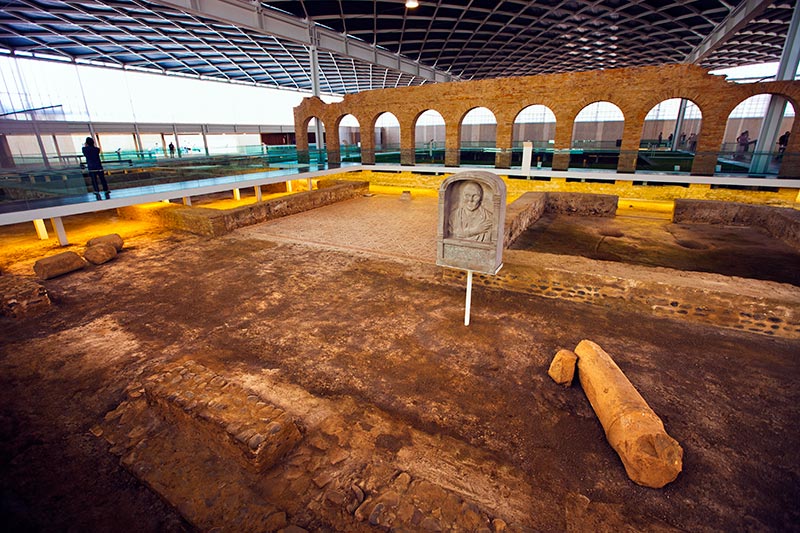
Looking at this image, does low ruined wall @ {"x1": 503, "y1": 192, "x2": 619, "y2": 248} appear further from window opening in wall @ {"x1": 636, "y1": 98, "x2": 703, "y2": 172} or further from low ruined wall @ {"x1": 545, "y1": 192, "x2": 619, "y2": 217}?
window opening in wall @ {"x1": 636, "y1": 98, "x2": 703, "y2": 172}

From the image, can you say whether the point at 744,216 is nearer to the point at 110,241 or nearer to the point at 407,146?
the point at 407,146

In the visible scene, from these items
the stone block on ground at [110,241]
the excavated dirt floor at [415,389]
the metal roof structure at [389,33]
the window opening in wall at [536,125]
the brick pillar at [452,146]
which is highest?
the metal roof structure at [389,33]

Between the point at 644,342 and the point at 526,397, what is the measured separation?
237cm

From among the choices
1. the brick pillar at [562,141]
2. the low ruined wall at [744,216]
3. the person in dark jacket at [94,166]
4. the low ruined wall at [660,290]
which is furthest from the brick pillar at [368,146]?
the low ruined wall at [660,290]

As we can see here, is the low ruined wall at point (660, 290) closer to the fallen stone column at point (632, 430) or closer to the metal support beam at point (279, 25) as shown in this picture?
the fallen stone column at point (632, 430)

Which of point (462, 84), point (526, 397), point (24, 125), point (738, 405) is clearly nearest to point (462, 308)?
point (526, 397)

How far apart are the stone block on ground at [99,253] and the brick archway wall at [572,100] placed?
48.1 feet

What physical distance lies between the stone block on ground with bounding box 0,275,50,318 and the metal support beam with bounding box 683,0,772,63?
25449mm

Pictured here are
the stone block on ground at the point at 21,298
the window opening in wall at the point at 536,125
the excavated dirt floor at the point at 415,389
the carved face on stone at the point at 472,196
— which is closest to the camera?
the excavated dirt floor at the point at 415,389

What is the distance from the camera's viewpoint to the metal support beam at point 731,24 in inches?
622

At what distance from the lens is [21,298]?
6.16 m

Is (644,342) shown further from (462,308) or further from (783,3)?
(783,3)

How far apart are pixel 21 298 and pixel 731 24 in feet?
96.6

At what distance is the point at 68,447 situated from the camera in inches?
140
